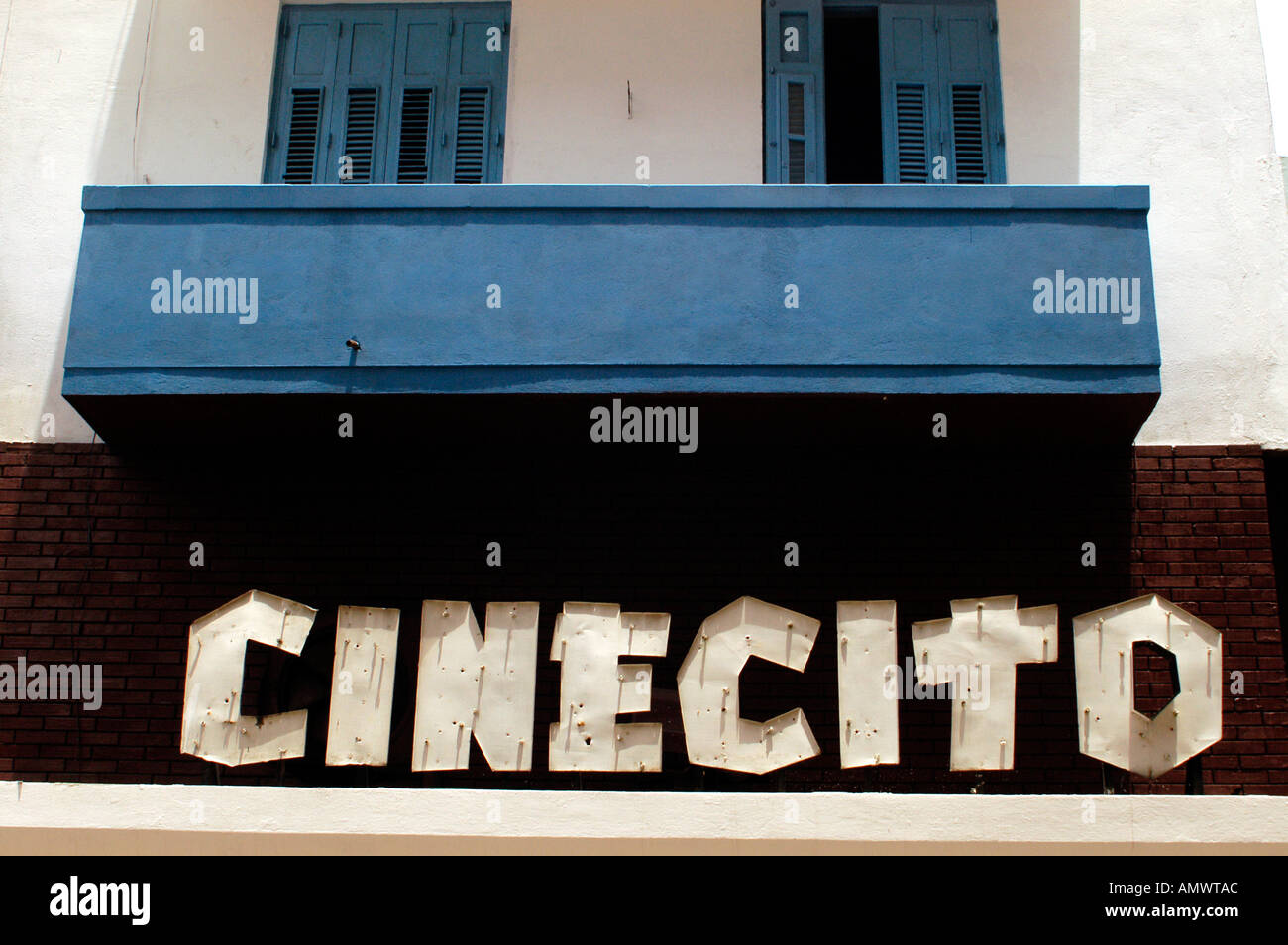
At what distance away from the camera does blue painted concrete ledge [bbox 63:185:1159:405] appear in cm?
715

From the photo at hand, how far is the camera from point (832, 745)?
25.1 ft

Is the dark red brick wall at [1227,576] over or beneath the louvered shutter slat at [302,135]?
beneath

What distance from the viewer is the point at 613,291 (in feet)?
24.0

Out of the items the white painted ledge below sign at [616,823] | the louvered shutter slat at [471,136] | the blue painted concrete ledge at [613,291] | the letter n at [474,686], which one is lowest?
the white painted ledge below sign at [616,823]

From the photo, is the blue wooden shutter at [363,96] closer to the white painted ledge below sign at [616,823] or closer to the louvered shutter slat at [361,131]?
the louvered shutter slat at [361,131]

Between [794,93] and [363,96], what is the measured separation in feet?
10.1

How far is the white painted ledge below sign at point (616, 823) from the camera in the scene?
259 inches

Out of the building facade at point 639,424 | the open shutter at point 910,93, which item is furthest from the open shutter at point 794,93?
the open shutter at point 910,93

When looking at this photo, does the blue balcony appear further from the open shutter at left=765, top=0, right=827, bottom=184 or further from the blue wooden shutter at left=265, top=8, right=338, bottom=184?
the blue wooden shutter at left=265, top=8, right=338, bottom=184

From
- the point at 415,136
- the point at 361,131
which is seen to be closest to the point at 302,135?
the point at 361,131

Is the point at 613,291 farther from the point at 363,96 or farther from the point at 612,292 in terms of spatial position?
the point at 363,96

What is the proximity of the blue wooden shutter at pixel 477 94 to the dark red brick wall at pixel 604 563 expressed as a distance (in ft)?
7.29
